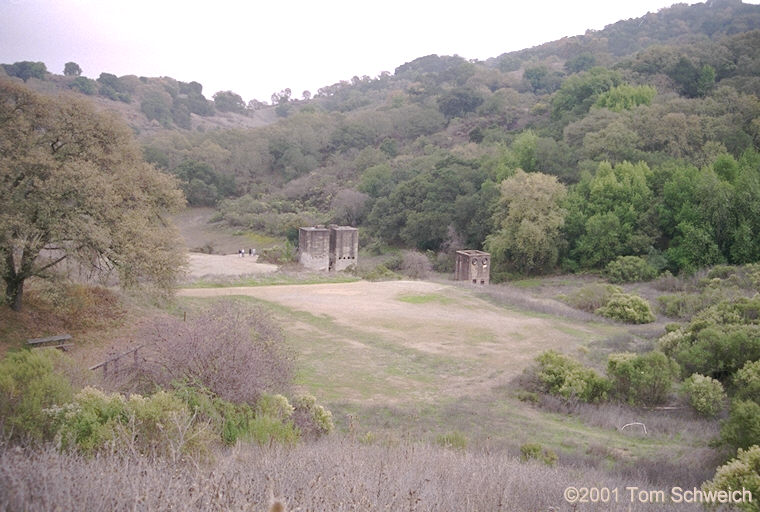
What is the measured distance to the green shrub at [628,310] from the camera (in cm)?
2005

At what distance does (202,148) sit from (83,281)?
1853 inches

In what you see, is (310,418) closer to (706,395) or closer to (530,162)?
(706,395)

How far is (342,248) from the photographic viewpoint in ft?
105

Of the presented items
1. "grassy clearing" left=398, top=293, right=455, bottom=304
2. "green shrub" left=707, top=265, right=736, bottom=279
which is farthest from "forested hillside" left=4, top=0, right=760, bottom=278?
"grassy clearing" left=398, top=293, right=455, bottom=304

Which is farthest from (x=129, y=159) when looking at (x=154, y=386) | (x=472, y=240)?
(x=472, y=240)

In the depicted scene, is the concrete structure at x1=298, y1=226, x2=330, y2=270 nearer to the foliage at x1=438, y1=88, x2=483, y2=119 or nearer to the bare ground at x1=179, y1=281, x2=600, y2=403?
the bare ground at x1=179, y1=281, x2=600, y2=403

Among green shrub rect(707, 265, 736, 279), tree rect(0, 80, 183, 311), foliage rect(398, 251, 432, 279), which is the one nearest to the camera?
tree rect(0, 80, 183, 311)

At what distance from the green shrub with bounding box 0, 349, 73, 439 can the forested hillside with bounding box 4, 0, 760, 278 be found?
17188 mm

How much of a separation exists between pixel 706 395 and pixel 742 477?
477 cm

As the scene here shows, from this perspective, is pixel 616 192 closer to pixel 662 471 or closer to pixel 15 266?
pixel 662 471

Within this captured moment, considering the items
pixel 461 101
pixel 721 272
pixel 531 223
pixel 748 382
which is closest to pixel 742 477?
pixel 748 382

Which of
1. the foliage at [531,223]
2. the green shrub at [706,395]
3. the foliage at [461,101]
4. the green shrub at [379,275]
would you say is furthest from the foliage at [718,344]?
the foliage at [461,101]

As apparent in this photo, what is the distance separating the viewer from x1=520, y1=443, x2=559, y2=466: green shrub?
7258 mm

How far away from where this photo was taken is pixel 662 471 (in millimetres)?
7504
